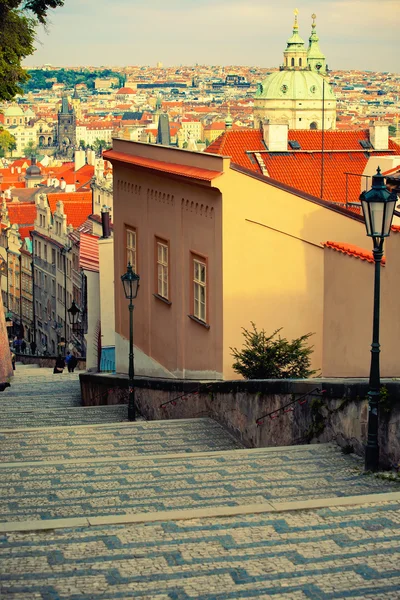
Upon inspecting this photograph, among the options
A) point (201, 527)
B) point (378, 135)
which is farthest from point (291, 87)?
point (201, 527)

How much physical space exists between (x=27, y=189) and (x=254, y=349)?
347 feet

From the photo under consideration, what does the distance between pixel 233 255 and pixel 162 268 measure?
101 inches

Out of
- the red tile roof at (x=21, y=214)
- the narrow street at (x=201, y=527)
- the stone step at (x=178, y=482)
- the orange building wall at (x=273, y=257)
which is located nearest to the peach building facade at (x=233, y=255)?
the orange building wall at (x=273, y=257)

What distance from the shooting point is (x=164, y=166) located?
52.9 feet

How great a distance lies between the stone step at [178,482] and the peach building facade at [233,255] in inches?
153

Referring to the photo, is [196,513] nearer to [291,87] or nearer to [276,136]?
[276,136]

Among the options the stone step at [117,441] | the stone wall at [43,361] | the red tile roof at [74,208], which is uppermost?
the stone step at [117,441]

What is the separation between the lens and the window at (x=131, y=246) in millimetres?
18027

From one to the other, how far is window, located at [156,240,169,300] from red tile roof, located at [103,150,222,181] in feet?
3.75

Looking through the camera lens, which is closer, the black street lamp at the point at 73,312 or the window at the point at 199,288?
the window at the point at 199,288

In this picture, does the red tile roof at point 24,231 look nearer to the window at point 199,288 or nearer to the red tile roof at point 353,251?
the window at point 199,288

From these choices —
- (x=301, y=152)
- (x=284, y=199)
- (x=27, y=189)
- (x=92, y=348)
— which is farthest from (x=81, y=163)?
(x=284, y=199)

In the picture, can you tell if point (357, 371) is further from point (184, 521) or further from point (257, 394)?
point (184, 521)

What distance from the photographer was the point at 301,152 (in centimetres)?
3781
